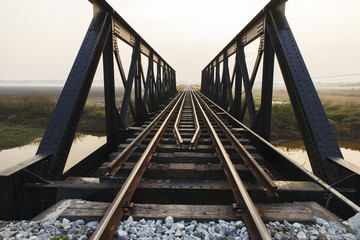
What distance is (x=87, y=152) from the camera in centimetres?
1038

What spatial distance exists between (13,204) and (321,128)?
4.07m

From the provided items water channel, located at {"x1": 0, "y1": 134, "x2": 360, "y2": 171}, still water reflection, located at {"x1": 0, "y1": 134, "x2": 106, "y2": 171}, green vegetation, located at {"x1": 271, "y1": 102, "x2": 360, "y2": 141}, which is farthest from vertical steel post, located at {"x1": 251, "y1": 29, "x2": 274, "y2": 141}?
green vegetation, located at {"x1": 271, "y1": 102, "x2": 360, "y2": 141}

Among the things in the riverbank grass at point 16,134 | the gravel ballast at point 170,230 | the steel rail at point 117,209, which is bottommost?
the riverbank grass at point 16,134

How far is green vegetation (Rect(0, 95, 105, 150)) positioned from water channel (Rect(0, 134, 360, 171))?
126cm

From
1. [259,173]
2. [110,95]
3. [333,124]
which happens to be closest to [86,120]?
[110,95]

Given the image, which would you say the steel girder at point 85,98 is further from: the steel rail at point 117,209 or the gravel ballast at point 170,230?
the steel rail at point 117,209

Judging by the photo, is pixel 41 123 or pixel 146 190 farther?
pixel 41 123

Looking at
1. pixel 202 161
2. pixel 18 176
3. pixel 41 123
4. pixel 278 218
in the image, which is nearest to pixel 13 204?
pixel 18 176

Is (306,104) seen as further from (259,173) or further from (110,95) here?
(110,95)

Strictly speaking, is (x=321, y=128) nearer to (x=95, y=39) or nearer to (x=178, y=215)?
(x=178, y=215)

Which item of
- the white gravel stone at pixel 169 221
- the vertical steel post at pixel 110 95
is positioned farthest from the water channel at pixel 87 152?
the white gravel stone at pixel 169 221

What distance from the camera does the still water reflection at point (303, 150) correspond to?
871cm

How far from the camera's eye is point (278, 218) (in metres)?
2.09

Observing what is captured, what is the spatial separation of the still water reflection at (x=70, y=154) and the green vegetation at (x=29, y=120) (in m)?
0.98
